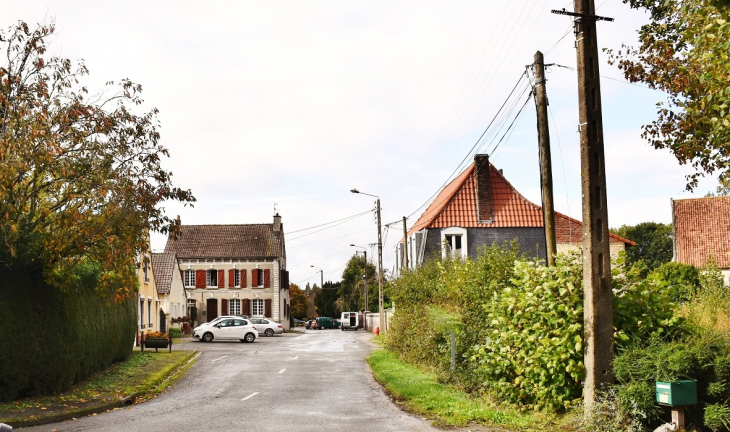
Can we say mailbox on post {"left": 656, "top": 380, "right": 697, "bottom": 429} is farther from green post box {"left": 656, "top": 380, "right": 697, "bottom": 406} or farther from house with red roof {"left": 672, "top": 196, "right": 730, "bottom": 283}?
house with red roof {"left": 672, "top": 196, "right": 730, "bottom": 283}

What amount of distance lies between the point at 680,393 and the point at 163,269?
4873 centimetres

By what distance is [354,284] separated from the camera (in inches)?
3922

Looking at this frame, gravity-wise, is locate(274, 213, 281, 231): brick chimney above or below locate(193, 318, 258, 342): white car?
above

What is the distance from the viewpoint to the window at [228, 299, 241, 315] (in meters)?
71.0

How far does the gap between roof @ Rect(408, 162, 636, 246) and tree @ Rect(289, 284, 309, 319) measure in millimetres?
62854

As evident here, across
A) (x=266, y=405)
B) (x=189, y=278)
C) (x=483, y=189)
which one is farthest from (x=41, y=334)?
(x=189, y=278)

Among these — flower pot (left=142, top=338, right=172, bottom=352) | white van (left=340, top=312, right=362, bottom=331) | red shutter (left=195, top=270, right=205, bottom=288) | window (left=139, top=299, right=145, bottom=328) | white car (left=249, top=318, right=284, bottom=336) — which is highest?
red shutter (left=195, top=270, right=205, bottom=288)

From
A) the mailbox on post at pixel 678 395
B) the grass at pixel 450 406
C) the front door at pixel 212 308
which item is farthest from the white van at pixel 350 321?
the mailbox on post at pixel 678 395

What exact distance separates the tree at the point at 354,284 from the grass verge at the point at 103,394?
2457 inches

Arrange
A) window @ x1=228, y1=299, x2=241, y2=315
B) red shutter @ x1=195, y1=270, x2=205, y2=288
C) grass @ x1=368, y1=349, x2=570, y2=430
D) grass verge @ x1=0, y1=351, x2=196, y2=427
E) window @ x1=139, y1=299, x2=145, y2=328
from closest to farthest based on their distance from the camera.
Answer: grass @ x1=368, y1=349, x2=570, y2=430, grass verge @ x1=0, y1=351, x2=196, y2=427, window @ x1=139, y1=299, x2=145, y2=328, window @ x1=228, y1=299, x2=241, y2=315, red shutter @ x1=195, y1=270, x2=205, y2=288

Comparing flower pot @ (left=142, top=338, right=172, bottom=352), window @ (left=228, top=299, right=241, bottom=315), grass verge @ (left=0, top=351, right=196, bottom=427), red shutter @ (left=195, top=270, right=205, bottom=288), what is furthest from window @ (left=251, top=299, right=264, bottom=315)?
grass verge @ (left=0, top=351, right=196, bottom=427)

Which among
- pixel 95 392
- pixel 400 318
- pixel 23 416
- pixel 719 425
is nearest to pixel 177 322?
pixel 400 318

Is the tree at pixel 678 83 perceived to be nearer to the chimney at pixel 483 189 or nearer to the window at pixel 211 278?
the chimney at pixel 483 189

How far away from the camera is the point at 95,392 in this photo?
17781mm
